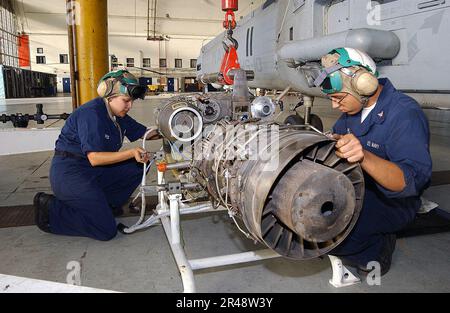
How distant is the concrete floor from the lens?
185 centimetres

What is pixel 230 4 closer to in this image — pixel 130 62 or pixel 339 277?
pixel 339 277

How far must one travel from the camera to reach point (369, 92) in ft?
5.05

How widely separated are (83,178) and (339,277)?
1695 mm

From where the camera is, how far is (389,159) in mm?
1673

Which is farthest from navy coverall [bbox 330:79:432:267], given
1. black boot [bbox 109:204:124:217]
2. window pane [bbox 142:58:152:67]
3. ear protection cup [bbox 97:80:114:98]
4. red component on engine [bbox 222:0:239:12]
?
window pane [bbox 142:58:152:67]

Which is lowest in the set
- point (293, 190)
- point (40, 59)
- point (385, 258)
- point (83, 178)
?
point (385, 258)

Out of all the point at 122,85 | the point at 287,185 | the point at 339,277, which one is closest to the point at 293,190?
the point at 287,185

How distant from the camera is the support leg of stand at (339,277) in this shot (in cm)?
184

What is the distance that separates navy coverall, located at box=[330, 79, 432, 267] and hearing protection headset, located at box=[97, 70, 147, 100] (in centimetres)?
132

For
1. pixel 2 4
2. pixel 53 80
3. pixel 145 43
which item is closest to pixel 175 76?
pixel 145 43

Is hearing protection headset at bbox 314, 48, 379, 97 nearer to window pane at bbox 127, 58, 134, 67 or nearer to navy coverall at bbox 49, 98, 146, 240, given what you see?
navy coverall at bbox 49, 98, 146, 240

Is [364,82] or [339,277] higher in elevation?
[364,82]

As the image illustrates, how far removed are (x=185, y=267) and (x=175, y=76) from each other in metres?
29.1
